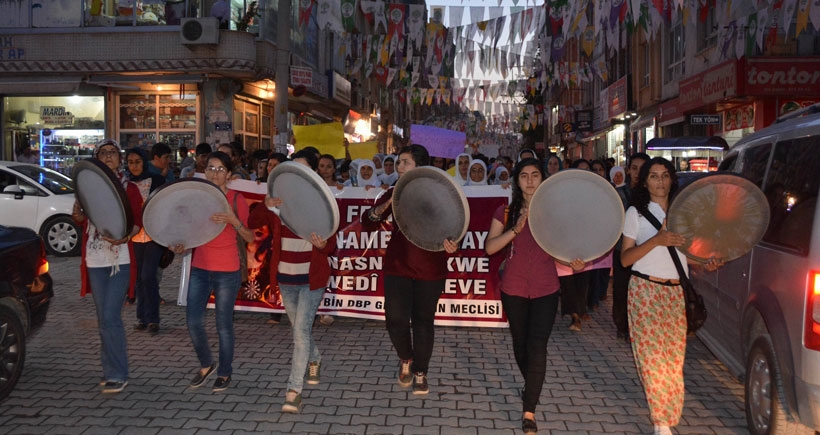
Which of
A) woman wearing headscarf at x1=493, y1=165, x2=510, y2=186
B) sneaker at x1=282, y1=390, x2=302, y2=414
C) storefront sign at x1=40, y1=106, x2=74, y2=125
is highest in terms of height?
storefront sign at x1=40, y1=106, x2=74, y2=125

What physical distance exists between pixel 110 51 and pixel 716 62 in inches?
661

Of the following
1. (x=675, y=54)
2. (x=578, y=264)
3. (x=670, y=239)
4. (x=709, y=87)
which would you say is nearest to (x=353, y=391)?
(x=578, y=264)

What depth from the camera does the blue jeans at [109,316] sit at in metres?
5.23

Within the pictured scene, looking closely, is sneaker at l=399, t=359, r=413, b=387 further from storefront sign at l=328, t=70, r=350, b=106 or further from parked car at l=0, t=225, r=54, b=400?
storefront sign at l=328, t=70, r=350, b=106

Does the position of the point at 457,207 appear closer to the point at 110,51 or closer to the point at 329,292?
the point at 329,292

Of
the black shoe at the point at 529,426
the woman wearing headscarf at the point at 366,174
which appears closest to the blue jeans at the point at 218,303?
the black shoe at the point at 529,426

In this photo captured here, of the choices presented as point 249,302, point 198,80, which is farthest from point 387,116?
point 249,302

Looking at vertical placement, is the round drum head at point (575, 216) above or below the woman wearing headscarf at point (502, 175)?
below

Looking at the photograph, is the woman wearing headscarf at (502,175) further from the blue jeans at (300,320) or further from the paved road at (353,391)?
the blue jeans at (300,320)

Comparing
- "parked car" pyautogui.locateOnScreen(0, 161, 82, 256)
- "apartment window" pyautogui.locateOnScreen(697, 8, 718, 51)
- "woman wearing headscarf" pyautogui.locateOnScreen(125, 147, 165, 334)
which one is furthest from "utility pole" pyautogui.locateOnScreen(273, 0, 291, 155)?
"apartment window" pyautogui.locateOnScreen(697, 8, 718, 51)

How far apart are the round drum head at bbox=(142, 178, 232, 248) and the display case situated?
17.6m

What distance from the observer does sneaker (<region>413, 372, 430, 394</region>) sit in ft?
17.4

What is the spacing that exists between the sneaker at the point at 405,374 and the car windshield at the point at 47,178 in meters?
9.66

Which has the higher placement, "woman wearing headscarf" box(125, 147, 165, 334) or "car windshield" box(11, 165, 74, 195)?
"car windshield" box(11, 165, 74, 195)
